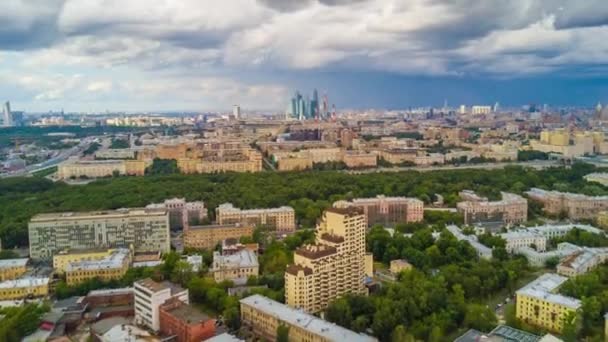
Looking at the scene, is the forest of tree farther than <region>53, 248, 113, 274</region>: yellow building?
Yes

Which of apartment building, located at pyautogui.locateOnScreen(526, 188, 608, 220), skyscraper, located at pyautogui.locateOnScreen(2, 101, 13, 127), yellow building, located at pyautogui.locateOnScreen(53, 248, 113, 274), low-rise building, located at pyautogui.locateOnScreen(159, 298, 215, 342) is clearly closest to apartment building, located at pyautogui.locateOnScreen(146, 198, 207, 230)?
yellow building, located at pyautogui.locateOnScreen(53, 248, 113, 274)

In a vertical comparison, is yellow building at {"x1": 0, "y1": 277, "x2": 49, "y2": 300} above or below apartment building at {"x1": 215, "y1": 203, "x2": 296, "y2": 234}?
below

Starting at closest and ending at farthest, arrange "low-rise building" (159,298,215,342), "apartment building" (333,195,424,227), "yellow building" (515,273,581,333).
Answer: "low-rise building" (159,298,215,342)
"yellow building" (515,273,581,333)
"apartment building" (333,195,424,227)

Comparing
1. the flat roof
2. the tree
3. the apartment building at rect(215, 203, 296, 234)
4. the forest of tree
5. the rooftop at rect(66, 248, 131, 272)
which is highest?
the forest of tree

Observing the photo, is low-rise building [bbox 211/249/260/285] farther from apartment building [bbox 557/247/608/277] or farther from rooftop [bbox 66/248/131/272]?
apartment building [bbox 557/247/608/277]

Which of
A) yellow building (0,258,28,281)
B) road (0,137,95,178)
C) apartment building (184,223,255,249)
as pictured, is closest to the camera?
yellow building (0,258,28,281)

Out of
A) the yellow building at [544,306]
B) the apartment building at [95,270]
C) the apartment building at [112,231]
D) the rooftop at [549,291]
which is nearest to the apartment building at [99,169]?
the apartment building at [112,231]
